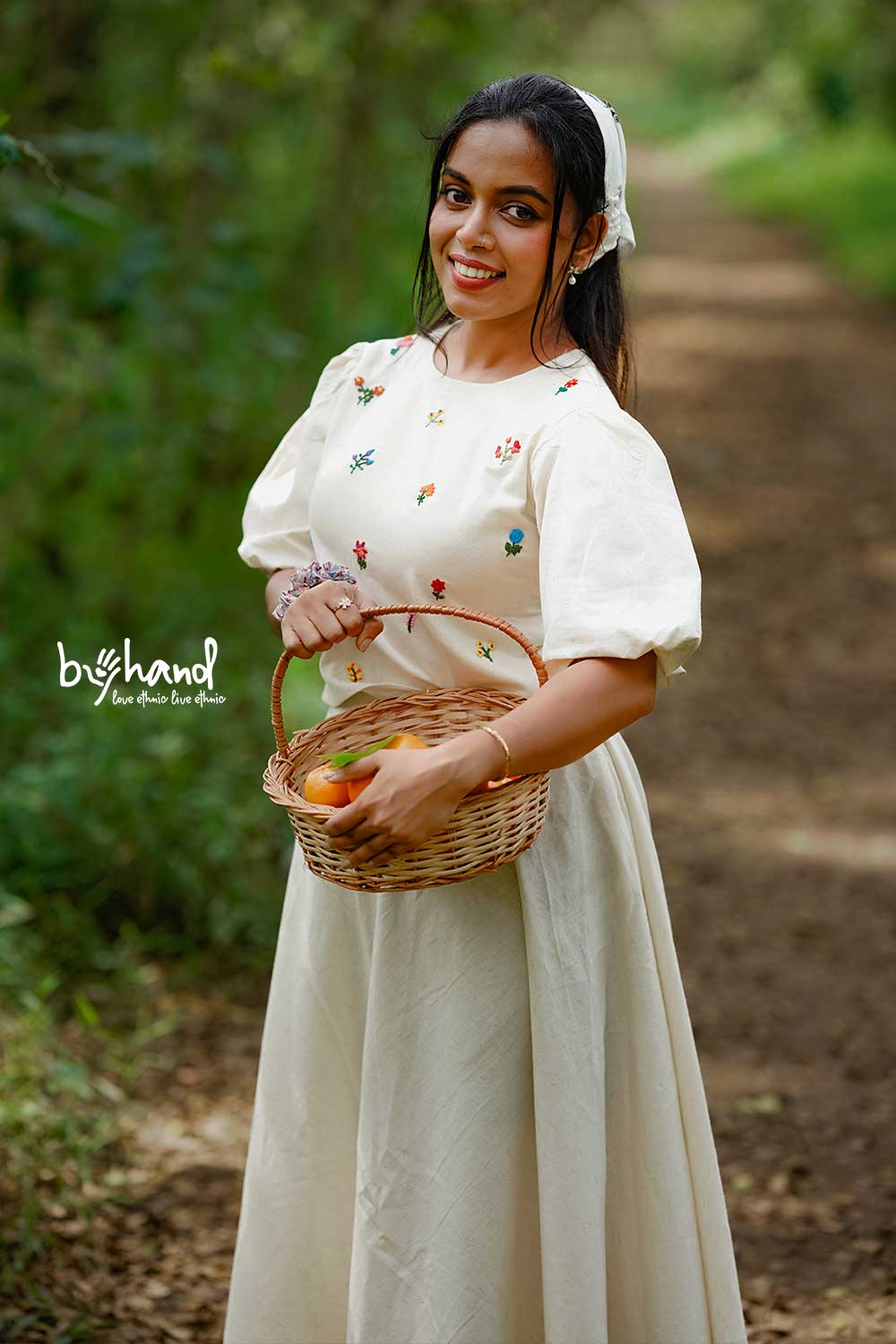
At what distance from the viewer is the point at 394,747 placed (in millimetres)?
1781

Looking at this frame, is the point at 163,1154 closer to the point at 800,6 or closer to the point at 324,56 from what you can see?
the point at 324,56

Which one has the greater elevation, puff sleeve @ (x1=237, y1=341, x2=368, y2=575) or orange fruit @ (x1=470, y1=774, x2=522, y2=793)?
puff sleeve @ (x1=237, y1=341, x2=368, y2=575)

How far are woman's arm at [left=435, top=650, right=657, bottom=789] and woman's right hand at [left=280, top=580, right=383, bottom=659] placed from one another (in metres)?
0.23

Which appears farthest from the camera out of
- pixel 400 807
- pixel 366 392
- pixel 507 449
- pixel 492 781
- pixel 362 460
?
pixel 366 392

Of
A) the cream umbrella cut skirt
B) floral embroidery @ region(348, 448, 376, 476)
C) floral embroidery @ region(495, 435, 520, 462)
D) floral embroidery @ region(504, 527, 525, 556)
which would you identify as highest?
floral embroidery @ region(348, 448, 376, 476)

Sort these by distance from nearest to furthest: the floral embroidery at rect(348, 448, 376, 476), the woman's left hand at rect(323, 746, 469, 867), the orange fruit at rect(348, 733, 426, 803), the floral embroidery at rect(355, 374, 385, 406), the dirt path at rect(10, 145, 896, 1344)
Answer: the woman's left hand at rect(323, 746, 469, 867)
the orange fruit at rect(348, 733, 426, 803)
the floral embroidery at rect(348, 448, 376, 476)
the floral embroidery at rect(355, 374, 385, 406)
the dirt path at rect(10, 145, 896, 1344)

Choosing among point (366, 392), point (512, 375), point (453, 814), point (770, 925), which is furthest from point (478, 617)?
point (770, 925)

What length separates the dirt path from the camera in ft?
9.43

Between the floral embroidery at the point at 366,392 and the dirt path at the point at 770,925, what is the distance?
362 mm

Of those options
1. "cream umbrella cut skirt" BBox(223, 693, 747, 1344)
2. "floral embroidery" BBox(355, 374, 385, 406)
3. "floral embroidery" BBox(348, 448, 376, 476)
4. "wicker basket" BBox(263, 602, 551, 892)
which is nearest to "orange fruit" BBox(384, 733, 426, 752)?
"wicker basket" BBox(263, 602, 551, 892)

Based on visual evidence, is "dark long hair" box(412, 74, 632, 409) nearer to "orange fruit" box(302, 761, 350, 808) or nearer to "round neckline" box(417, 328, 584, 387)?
"round neckline" box(417, 328, 584, 387)

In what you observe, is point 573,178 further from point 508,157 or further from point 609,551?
point 609,551

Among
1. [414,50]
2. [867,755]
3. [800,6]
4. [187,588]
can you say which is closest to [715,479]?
[414,50]

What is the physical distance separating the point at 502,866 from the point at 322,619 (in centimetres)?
41
